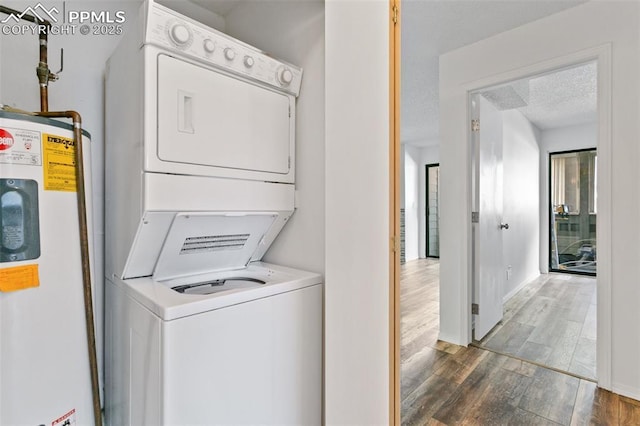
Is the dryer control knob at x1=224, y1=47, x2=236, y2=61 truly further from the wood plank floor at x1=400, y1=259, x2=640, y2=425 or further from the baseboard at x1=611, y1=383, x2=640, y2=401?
the baseboard at x1=611, y1=383, x2=640, y2=401

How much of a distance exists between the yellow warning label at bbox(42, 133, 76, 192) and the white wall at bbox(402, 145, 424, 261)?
19.3 ft

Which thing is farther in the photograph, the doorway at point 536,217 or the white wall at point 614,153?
the doorway at point 536,217

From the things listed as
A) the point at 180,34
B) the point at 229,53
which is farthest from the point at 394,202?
the point at 180,34

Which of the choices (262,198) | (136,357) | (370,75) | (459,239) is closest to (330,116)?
(370,75)

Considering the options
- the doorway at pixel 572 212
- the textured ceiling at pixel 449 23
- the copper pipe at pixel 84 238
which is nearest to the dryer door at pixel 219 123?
the copper pipe at pixel 84 238

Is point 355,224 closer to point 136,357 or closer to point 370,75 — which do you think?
point 370,75

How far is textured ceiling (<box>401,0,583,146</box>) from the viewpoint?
213 centimetres

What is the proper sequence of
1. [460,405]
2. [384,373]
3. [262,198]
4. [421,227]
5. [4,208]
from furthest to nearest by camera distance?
[421,227]
[460,405]
[262,198]
[384,373]
[4,208]

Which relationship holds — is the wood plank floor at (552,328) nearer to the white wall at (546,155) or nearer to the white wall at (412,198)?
the white wall at (546,155)

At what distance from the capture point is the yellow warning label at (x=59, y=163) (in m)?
1.17

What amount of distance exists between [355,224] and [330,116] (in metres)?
0.50

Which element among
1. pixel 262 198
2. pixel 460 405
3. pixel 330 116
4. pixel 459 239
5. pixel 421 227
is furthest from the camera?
pixel 421 227

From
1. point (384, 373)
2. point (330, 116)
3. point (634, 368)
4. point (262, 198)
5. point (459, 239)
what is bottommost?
point (634, 368)

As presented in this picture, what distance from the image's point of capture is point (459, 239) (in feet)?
8.64
